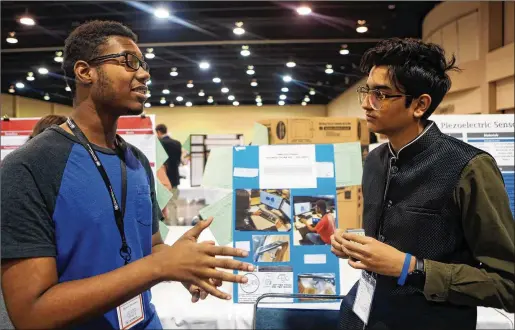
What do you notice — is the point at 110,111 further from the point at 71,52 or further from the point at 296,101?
the point at 296,101

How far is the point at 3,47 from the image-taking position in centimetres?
805

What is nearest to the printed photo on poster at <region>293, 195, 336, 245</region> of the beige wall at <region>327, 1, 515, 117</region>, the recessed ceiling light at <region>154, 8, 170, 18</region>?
the beige wall at <region>327, 1, 515, 117</region>

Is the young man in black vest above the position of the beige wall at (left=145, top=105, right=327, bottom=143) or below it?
below

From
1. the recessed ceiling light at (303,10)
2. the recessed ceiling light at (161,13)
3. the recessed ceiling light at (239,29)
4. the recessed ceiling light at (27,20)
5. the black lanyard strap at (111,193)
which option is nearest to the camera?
the black lanyard strap at (111,193)

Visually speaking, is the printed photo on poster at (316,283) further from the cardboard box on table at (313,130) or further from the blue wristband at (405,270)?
the cardboard box on table at (313,130)

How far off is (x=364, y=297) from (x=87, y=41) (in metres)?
1.16

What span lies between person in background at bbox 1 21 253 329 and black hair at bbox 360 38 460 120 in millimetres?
778

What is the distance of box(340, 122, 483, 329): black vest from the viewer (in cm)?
117

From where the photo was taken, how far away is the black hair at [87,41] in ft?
3.75

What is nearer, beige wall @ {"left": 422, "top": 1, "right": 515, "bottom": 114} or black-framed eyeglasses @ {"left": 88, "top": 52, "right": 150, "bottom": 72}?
black-framed eyeglasses @ {"left": 88, "top": 52, "right": 150, "bottom": 72}

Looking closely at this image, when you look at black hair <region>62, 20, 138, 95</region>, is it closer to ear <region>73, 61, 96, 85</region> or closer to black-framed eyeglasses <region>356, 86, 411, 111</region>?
ear <region>73, 61, 96, 85</region>

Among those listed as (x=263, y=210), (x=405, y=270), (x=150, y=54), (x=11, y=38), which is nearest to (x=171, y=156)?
(x=150, y=54)

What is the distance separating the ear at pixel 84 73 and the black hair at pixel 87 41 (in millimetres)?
15

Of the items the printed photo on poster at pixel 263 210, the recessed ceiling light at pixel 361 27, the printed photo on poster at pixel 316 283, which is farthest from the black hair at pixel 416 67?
the recessed ceiling light at pixel 361 27
